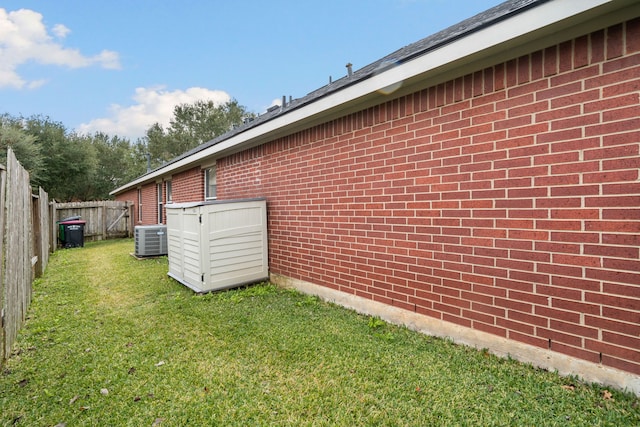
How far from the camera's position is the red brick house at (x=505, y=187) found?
2.14 m

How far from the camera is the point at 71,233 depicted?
1137 cm

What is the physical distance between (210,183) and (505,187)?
7.45m

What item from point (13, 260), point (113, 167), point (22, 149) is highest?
point (113, 167)

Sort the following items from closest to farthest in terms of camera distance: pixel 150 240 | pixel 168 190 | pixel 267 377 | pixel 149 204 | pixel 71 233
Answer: pixel 267 377 → pixel 150 240 → pixel 71 233 → pixel 168 190 → pixel 149 204

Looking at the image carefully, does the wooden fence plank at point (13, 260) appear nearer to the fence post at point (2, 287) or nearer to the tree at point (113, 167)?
the fence post at point (2, 287)

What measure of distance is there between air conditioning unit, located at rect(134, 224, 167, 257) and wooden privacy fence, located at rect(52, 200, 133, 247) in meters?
6.82

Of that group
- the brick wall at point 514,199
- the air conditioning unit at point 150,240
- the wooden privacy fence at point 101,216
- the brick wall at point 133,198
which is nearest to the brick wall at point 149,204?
the brick wall at point 133,198

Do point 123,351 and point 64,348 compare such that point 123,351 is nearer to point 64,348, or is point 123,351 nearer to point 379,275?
point 64,348

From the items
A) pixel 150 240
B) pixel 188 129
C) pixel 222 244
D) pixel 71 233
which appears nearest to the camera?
pixel 222 244

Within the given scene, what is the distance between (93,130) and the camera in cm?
3841

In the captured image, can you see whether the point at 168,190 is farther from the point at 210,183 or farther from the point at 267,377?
the point at 267,377

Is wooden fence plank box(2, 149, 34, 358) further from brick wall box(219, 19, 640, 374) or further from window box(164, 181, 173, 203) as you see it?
window box(164, 181, 173, 203)

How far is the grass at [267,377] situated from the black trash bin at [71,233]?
8770 millimetres

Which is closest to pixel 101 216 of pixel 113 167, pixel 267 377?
pixel 267 377
